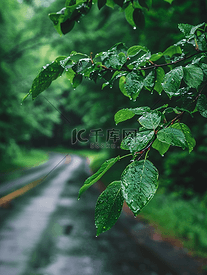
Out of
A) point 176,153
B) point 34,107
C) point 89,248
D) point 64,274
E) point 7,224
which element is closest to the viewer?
point 64,274

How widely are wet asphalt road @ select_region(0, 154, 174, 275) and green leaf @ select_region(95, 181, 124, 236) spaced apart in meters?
3.25

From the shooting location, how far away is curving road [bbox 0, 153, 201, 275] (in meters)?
3.45

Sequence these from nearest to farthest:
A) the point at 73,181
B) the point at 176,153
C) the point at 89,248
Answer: the point at 89,248
the point at 176,153
the point at 73,181

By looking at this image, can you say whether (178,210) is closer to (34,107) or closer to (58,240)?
(58,240)

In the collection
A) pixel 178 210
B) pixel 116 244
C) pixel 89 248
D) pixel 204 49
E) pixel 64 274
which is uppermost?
pixel 204 49

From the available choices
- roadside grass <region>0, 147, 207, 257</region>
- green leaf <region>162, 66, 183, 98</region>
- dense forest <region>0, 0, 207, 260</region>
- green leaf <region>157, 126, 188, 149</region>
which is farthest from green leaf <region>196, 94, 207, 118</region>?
roadside grass <region>0, 147, 207, 257</region>

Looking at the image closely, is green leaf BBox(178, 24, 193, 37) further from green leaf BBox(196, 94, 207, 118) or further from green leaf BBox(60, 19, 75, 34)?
green leaf BBox(60, 19, 75, 34)

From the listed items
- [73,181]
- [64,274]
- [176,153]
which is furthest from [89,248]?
[73,181]

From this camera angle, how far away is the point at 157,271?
339cm

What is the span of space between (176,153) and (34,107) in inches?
328

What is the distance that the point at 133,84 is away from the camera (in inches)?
30.3

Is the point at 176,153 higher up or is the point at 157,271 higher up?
the point at 157,271

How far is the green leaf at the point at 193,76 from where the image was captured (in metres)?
0.70

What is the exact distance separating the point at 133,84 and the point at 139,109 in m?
0.14
